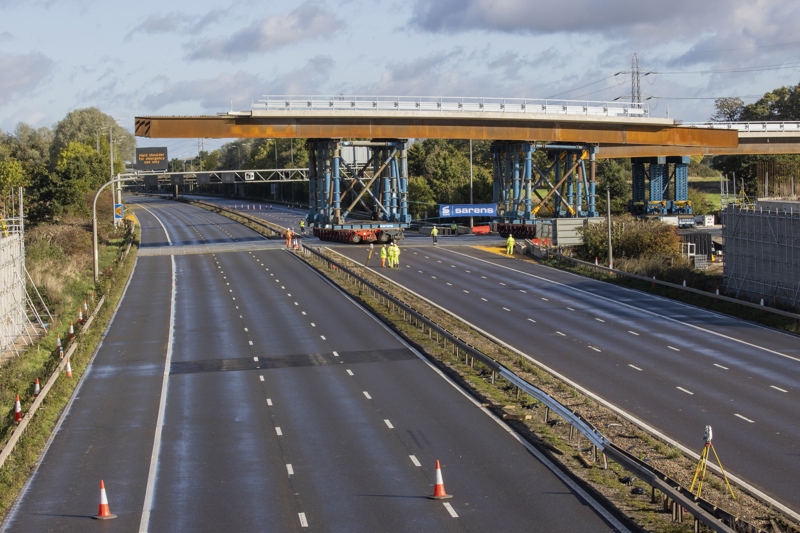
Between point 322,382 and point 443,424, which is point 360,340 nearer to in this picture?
point 322,382

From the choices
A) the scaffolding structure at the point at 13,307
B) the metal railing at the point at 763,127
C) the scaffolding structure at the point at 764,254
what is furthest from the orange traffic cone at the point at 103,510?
the metal railing at the point at 763,127

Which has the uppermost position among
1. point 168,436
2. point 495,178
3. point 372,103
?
point 372,103

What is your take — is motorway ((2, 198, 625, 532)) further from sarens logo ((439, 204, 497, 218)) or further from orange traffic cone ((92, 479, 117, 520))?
sarens logo ((439, 204, 497, 218))

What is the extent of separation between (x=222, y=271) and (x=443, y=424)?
39519mm

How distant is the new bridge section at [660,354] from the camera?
22703 millimetres

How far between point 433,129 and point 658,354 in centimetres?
4035

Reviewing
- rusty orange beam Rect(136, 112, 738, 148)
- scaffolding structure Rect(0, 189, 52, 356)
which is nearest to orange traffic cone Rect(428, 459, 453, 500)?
scaffolding structure Rect(0, 189, 52, 356)

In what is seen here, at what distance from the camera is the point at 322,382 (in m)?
29.8

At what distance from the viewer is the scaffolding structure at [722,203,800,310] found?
138 feet

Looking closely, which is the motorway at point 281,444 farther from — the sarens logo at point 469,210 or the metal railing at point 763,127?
the metal railing at point 763,127

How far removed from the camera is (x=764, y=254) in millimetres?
44688

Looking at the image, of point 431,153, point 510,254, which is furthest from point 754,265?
point 431,153

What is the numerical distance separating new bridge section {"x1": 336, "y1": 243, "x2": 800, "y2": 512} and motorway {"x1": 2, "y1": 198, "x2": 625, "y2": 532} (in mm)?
4281

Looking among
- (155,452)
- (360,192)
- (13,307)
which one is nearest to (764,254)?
(155,452)
